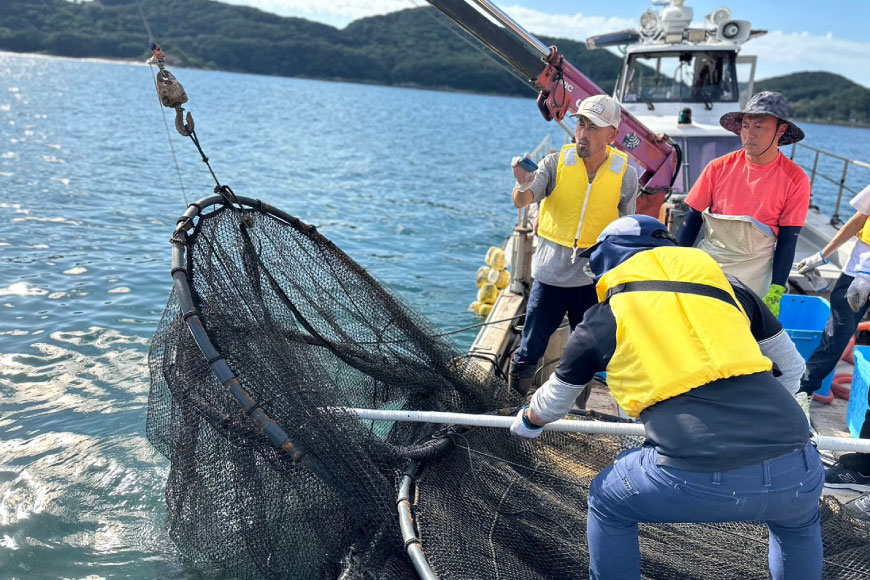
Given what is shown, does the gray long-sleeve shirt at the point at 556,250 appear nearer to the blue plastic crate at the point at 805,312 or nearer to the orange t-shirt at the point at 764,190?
the orange t-shirt at the point at 764,190

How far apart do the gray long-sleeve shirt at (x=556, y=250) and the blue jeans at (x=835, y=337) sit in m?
1.56

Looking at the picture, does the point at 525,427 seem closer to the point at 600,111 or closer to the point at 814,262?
the point at 600,111

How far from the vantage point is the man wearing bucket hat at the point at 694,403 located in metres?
2.13

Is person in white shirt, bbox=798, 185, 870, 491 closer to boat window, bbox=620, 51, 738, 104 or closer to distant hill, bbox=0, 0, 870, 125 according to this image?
boat window, bbox=620, 51, 738, 104

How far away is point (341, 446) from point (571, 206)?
7.00 ft

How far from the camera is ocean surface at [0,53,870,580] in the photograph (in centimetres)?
448

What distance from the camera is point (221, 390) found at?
3.01m

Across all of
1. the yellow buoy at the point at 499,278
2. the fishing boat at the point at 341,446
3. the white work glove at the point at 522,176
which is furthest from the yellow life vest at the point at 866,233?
the yellow buoy at the point at 499,278

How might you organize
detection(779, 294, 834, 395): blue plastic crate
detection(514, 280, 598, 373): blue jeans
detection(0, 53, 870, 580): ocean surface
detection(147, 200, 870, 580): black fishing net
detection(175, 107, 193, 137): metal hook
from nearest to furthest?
detection(147, 200, 870, 580): black fishing net, detection(175, 107, 193, 137): metal hook, detection(514, 280, 598, 373): blue jeans, detection(0, 53, 870, 580): ocean surface, detection(779, 294, 834, 395): blue plastic crate

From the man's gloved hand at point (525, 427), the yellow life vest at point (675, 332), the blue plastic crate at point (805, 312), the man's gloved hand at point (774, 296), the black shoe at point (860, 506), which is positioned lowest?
the black shoe at point (860, 506)

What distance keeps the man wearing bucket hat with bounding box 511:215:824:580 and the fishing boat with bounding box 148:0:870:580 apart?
2.71 ft

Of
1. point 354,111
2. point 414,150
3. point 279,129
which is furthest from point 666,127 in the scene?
point 354,111

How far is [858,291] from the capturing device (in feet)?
13.7

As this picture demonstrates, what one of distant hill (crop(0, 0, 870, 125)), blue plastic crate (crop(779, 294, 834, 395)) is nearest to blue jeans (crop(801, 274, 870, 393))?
blue plastic crate (crop(779, 294, 834, 395))
